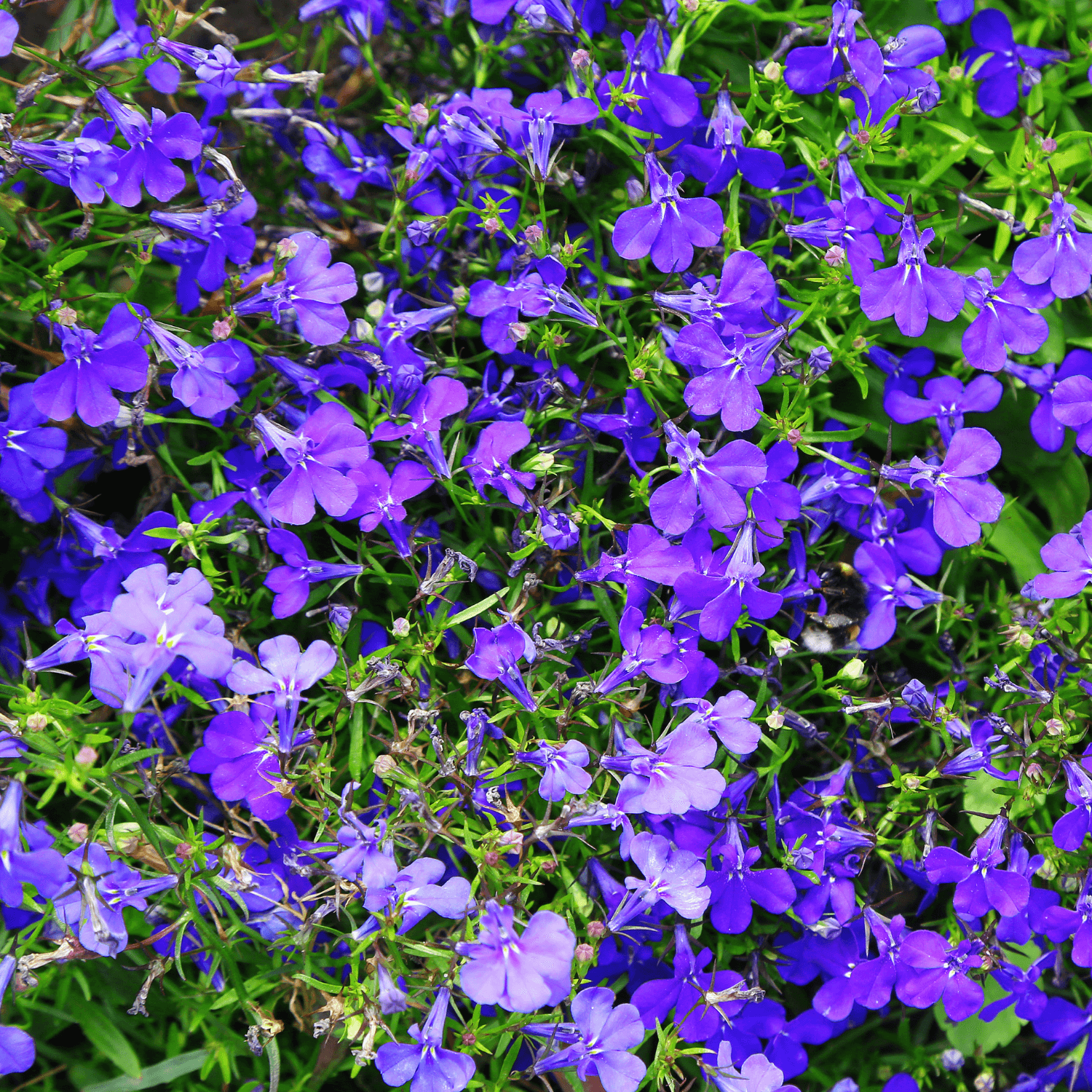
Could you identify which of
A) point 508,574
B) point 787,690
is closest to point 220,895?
point 508,574

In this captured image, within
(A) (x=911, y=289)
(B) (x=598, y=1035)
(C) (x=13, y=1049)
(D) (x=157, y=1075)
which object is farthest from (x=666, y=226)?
(D) (x=157, y=1075)

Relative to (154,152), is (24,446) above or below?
below

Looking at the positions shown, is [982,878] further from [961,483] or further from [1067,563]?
[961,483]

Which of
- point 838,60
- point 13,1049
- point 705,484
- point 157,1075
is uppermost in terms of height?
point 838,60

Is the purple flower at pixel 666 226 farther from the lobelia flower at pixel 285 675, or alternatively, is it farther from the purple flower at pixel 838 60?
the lobelia flower at pixel 285 675

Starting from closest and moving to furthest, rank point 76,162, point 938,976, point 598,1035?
1. point 598,1035
2. point 76,162
3. point 938,976

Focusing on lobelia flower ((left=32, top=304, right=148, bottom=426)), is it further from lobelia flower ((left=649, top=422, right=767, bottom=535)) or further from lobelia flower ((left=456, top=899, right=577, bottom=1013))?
lobelia flower ((left=456, top=899, right=577, bottom=1013))
